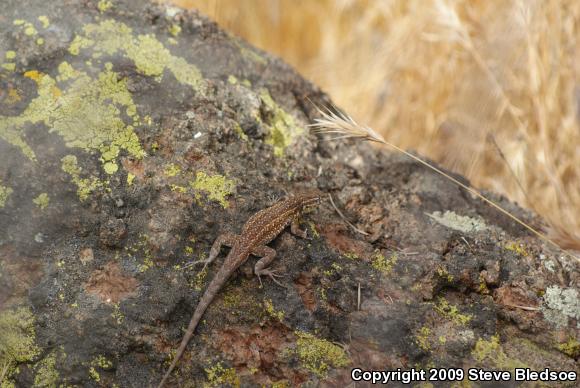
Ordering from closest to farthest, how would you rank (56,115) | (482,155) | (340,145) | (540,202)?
(56,115), (340,145), (540,202), (482,155)

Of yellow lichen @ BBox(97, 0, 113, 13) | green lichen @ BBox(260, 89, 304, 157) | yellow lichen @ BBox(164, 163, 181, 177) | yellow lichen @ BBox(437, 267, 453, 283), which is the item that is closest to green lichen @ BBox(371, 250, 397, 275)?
yellow lichen @ BBox(437, 267, 453, 283)

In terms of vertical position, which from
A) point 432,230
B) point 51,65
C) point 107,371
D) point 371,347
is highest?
point 51,65

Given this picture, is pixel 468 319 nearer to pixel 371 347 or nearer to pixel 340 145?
pixel 371 347

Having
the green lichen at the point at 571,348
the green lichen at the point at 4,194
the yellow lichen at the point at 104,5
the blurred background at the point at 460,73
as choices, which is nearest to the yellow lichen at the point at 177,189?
→ the green lichen at the point at 4,194

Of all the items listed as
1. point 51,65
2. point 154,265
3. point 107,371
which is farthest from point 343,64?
point 107,371

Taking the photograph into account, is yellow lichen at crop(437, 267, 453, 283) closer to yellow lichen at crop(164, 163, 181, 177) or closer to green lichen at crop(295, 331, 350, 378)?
green lichen at crop(295, 331, 350, 378)

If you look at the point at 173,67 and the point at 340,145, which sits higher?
the point at 173,67
